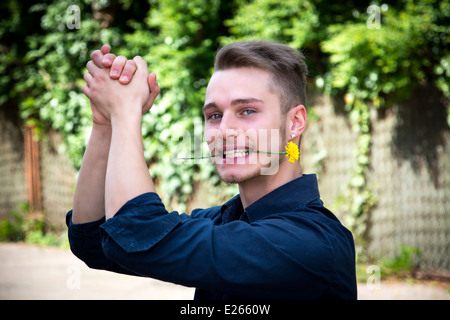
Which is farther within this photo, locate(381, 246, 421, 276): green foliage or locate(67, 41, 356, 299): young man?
locate(381, 246, 421, 276): green foliage

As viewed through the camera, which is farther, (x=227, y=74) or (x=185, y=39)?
(x=185, y=39)

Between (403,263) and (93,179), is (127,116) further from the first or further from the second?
(403,263)

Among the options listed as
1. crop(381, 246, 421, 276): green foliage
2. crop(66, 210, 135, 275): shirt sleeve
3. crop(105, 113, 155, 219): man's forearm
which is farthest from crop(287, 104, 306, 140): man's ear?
crop(381, 246, 421, 276): green foliage

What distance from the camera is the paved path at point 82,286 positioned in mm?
5297

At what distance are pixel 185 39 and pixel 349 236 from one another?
594 cm

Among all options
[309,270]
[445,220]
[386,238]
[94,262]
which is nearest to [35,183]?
[386,238]

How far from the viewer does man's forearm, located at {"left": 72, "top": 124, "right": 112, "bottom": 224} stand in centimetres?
151

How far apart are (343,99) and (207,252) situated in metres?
5.57

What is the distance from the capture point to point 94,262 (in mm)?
1658

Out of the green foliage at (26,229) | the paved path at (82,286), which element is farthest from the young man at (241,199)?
the green foliage at (26,229)

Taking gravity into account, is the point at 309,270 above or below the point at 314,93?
below

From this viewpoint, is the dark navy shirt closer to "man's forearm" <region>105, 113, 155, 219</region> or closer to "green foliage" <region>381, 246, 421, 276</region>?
"man's forearm" <region>105, 113, 155, 219</region>

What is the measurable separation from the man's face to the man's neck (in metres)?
0.07

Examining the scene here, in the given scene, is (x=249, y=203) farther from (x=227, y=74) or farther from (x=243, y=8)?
(x=243, y=8)
